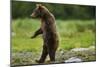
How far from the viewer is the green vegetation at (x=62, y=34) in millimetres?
2619

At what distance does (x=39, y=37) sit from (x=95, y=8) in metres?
0.97

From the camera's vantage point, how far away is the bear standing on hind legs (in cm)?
272

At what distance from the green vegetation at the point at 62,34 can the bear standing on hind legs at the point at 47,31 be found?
0.06 m

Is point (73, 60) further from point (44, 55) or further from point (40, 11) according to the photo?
point (40, 11)

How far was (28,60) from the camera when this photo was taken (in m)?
2.66

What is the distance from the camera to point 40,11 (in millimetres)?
2730

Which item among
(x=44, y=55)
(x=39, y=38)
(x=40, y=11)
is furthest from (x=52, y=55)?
(x=40, y=11)

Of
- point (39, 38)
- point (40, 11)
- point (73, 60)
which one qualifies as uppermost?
point (40, 11)

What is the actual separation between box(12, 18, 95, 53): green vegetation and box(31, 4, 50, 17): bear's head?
0.27ft

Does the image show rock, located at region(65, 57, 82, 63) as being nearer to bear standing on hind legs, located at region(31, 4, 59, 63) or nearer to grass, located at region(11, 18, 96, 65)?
grass, located at region(11, 18, 96, 65)

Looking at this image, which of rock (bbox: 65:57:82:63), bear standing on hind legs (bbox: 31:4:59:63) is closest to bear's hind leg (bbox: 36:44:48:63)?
bear standing on hind legs (bbox: 31:4:59:63)

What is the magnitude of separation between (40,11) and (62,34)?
44cm

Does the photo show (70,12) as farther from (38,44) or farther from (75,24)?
(38,44)
